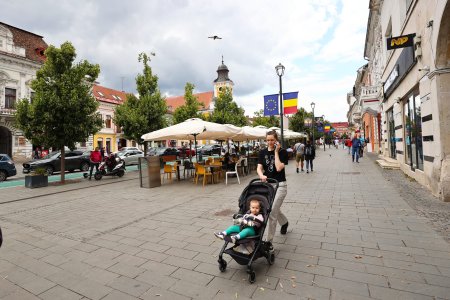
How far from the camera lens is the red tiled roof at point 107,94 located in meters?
44.8

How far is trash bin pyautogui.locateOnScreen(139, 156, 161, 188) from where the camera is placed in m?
10.6

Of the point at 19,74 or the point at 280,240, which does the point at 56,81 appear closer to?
the point at 280,240

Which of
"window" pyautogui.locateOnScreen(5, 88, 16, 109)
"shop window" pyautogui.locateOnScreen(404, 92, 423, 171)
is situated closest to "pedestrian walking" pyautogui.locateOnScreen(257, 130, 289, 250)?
"shop window" pyautogui.locateOnScreen(404, 92, 423, 171)

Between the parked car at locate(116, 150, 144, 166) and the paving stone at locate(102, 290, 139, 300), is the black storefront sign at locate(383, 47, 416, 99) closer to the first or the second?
the paving stone at locate(102, 290, 139, 300)

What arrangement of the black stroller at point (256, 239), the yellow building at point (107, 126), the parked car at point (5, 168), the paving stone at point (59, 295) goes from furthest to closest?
the yellow building at point (107, 126) < the parked car at point (5, 168) < the black stroller at point (256, 239) < the paving stone at point (59, 295)

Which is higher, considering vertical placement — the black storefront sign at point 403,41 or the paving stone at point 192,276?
the black storefront sign at point 403,41

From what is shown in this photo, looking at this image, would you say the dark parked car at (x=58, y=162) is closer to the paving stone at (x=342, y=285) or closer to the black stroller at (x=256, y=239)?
the black stroller at (x=256, y=239)

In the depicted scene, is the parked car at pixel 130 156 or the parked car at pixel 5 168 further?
the parked car at pixel 130 156

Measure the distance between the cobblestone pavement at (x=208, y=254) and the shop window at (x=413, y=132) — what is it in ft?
9.76

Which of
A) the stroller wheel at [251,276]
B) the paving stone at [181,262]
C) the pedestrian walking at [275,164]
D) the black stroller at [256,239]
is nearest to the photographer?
the stroller wheel at [251,276]

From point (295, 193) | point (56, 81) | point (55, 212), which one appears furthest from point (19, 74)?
point (295, 193)

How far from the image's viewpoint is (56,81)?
1262 cm

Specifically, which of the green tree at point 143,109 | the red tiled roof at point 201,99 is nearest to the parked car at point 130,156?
the green tree at point 143,109

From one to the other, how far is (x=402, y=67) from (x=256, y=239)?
10.0m
